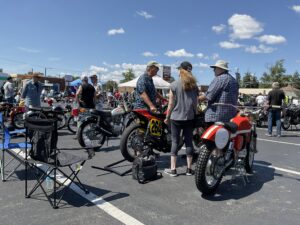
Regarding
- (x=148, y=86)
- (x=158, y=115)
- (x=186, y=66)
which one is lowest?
(x=158, y=115)

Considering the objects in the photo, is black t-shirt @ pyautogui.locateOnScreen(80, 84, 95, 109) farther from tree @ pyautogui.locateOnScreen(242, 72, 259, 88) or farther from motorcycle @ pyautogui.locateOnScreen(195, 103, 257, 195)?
tree @ pyautogui.locateOnScreen(242, 72, 259, 88)

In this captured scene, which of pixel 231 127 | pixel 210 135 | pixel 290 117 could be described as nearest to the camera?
pixel 210 135

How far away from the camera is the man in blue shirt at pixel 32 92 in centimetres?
852

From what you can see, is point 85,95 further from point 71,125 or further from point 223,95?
point 223,95

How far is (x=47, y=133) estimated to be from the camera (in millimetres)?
3959

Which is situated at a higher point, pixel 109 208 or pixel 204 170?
pixel 204 170

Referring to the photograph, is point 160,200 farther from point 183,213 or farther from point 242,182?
point 242,182

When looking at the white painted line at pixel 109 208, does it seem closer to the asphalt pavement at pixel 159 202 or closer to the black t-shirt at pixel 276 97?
the asphalt pavement at pixel 159 202

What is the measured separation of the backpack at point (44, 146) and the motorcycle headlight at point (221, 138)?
6.96 feet

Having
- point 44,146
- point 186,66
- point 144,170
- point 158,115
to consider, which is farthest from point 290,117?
point 44,146

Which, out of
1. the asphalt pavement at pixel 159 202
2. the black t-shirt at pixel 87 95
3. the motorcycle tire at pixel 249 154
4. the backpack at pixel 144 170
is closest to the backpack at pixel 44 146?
the asphalt pavement at pixel 159 202

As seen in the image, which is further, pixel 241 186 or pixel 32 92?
pixel 32 92

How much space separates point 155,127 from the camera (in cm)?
563

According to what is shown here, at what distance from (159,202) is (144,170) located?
36.2 inches
